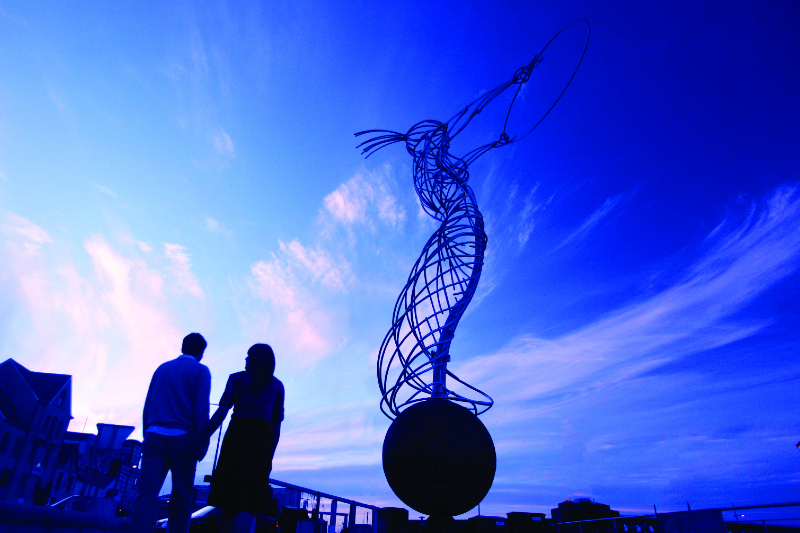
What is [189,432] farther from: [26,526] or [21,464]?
[21,464]

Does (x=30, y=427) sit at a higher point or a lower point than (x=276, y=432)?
higher

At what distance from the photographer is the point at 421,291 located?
6.95 m

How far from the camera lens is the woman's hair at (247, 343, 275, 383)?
3895 mm

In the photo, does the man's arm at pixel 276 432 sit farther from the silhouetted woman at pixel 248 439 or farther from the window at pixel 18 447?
the window at pixel 18 447

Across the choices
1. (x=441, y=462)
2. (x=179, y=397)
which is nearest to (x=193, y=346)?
(x=179, y=397)

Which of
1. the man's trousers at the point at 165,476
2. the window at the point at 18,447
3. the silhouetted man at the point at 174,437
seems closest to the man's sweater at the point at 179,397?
the silhouetted man at the point at 174,437

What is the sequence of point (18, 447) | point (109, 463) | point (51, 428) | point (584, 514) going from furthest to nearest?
point (51, 428) → point (18, 447) → point (584, 514) → point (109, 463)

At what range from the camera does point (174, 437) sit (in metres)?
3.71

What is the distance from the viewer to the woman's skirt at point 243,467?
350 cm

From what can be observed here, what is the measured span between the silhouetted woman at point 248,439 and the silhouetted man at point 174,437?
0.19 metres

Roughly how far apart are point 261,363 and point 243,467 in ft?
2.68

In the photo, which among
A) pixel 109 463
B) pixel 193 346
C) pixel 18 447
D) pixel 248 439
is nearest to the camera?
pixel 248 439

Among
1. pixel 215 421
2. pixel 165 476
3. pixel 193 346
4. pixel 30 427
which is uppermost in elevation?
pixel 30 427

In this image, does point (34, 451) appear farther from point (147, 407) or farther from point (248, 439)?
point (248, 439)
